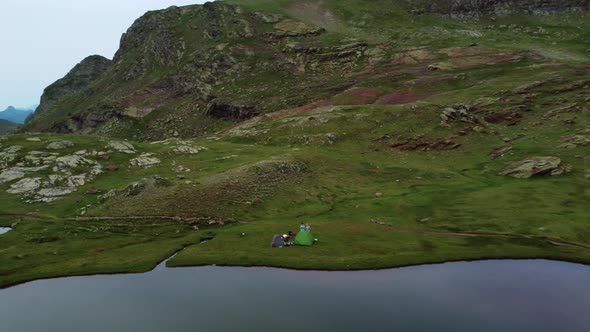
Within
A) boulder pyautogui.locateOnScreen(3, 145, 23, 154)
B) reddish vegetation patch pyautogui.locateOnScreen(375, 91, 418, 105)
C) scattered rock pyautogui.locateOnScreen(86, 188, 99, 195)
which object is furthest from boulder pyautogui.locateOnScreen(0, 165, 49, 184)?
reddish vegetation patch pyautogui.locateOnScreen(375, 91, 418, 105)

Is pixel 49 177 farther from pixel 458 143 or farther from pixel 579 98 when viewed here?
pixel 579 98

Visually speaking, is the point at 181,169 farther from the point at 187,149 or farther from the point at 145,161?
the point at 187,149

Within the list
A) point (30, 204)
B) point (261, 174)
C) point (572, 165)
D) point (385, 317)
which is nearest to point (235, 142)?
point (261, 174)

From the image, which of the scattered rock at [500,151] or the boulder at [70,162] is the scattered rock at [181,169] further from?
the scattered rock at [500,151]

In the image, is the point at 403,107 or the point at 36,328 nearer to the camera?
the point at 36,328

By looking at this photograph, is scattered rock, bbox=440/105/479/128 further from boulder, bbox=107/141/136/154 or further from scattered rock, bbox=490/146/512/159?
boulder, bbox=107/141/136/154

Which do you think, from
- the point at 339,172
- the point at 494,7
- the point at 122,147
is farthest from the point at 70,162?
the point at 494,7
